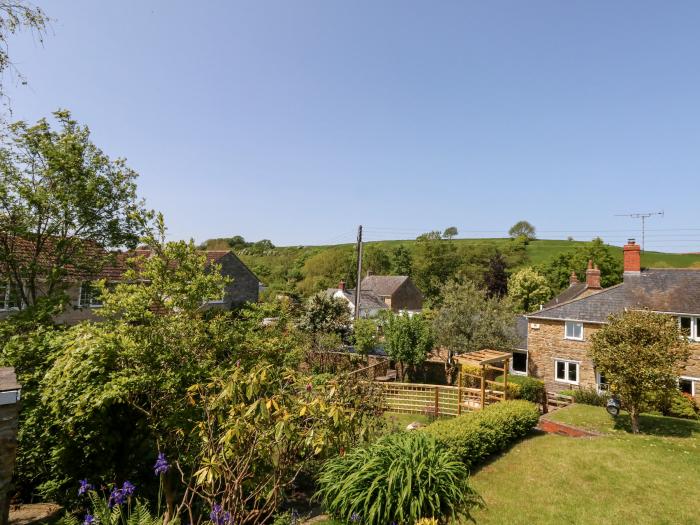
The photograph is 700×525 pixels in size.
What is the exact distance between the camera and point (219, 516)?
15.3 ft

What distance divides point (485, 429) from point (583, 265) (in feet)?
172

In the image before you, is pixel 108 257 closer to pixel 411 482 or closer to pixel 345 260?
pixel 411 482

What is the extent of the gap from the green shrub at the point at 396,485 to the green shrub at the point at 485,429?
145 cm

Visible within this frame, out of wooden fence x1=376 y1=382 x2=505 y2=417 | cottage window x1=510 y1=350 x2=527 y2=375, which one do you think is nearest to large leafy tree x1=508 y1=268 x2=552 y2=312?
cottage window x1=510 y1=350 x2=527 y2=375

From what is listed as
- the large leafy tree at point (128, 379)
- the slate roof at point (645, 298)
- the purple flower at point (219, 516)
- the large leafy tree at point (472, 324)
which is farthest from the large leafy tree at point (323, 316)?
the purple flower at point (219, 516)

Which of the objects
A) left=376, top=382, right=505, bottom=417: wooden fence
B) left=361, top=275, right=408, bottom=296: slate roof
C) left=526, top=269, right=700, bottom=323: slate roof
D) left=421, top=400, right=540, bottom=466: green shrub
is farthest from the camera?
left=361, top=275, right=408, bottom=296: slate roof

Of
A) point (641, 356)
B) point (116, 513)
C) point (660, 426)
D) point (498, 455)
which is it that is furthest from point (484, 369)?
point (116, 513)

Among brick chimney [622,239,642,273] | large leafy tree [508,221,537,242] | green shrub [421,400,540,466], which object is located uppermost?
large leafy tree [508,221,537,242]

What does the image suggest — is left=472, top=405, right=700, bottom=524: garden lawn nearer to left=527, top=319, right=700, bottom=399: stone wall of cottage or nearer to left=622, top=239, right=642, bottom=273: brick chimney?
left=527, top=319, right=700, bottom=399: stone wall of cottage

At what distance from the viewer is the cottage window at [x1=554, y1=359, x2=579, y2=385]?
23.2 metres

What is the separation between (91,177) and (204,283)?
1302cm

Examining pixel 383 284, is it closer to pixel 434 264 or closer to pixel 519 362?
pixel 434 264

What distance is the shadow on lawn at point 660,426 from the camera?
13.2 m

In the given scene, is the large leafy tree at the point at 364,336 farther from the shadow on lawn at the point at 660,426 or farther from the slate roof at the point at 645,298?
the shadow on lawn at the point at 660,426
